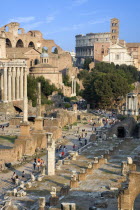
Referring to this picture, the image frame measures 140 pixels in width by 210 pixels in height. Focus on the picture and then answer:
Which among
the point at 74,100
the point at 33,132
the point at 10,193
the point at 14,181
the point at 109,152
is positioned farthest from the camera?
the point at 74,100

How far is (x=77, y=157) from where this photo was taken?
31.4 metres

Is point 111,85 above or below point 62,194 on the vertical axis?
above

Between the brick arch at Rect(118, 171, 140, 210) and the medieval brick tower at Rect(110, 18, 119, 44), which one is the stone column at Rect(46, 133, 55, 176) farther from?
the medieval brick tower at Rect(110, 18, 119, 44)

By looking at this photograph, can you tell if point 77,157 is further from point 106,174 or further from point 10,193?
point 10,193

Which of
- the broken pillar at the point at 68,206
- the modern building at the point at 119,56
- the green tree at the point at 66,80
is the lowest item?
the broken pillar at the point at 68,206

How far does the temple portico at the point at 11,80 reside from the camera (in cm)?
6425

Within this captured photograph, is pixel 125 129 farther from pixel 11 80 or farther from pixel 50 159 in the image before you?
pixel 11 80

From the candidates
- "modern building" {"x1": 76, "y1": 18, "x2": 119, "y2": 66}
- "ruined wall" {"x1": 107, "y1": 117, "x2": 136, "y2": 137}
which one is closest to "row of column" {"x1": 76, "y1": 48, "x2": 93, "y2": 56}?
"modern building" {"x1": 76, "y1": 18, "x2": 119, "y2": 66}

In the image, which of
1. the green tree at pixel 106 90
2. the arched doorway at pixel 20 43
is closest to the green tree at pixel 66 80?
the arched doorway at pixel 20 43

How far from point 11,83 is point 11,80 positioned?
391 mm

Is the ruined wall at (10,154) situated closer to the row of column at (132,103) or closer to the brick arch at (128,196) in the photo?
the brick arch at (128,196)

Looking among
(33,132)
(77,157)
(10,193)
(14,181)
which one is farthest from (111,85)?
(10,193)

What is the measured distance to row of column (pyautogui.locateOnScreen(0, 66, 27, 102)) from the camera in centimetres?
6425

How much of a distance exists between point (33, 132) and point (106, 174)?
54.0 feet
